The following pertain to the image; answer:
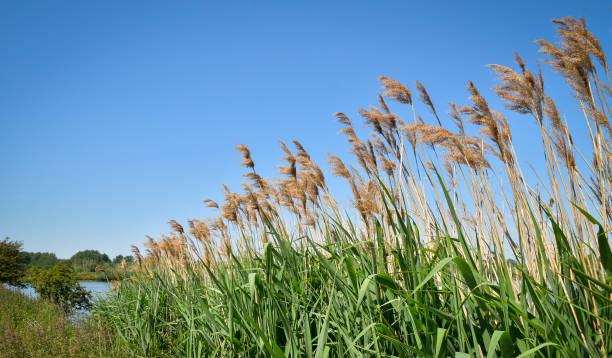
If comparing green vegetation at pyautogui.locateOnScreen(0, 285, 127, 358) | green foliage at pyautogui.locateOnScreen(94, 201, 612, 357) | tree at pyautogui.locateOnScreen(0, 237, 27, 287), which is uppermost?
tree at pyautogui.locateOnScreen(0, 237, 27, 287)

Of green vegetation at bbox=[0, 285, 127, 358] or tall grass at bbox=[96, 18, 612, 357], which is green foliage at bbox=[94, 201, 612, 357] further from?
green vegetation at bbox=[0, 285, 127, 358]

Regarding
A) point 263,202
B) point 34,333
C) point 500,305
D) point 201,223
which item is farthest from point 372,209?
point 34,333

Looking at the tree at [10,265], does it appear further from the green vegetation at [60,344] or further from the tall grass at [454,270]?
the tall grass at [454,270]

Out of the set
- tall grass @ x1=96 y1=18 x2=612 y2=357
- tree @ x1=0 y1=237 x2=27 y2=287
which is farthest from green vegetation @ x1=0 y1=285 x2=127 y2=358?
tree @ x1=0 y1=237 x2=27 y2=287

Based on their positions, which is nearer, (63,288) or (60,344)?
(60,344)

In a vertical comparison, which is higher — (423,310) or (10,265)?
(10,265)

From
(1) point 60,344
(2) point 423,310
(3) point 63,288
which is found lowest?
(1) point 60,344

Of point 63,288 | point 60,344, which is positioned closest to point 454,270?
point 60,344

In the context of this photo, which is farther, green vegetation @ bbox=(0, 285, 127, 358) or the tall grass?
green vegetation @ bbox=(0, 285, 127, 358)

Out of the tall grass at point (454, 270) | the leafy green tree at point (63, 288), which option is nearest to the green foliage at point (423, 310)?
the tall grass at point (454, 270)

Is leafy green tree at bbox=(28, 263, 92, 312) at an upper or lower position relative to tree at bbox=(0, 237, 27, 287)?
lower

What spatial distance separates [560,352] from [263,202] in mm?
3686

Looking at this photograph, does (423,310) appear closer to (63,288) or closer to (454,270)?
(454,270)

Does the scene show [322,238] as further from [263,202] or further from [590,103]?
[590,103]
